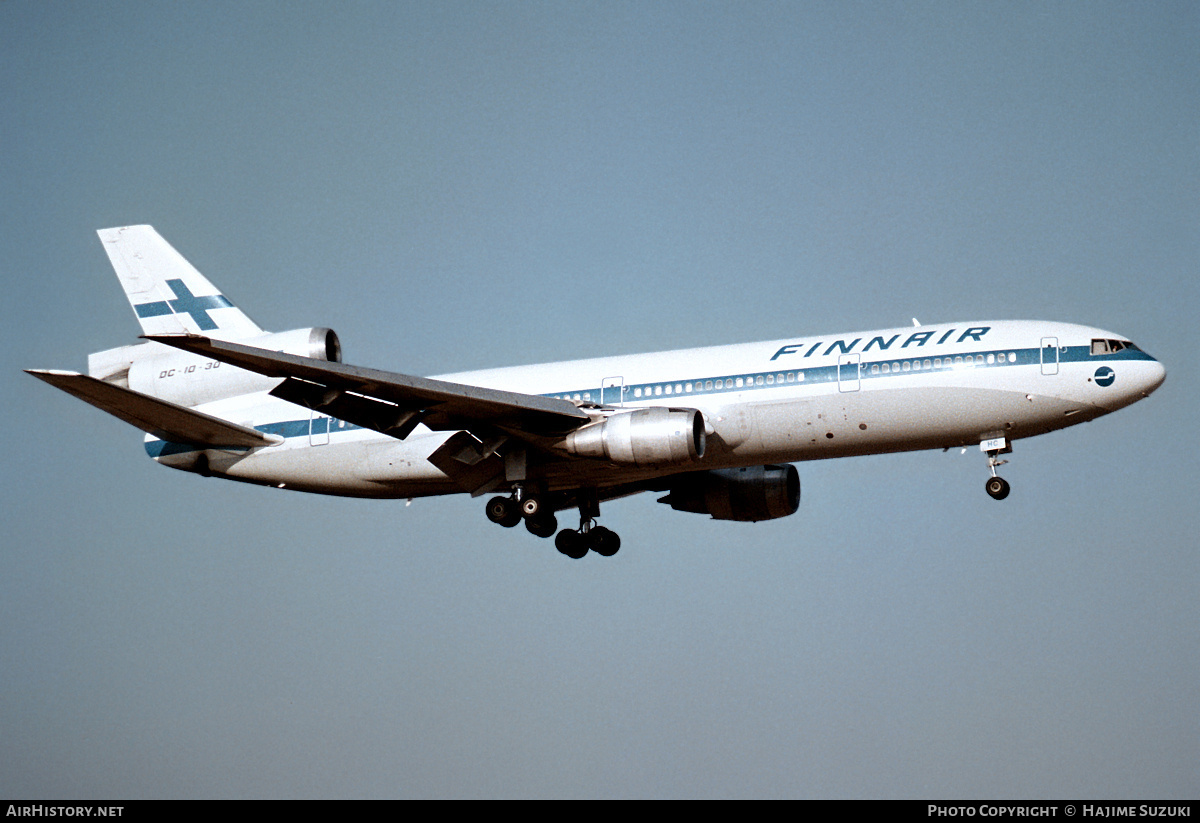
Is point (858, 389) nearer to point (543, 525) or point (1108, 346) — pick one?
point (1108, 346)

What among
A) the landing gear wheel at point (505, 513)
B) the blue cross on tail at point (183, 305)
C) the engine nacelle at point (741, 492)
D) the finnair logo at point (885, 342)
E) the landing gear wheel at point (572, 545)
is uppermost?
the blue cross on tail at point (183, 305)

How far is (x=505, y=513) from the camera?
4109 cm

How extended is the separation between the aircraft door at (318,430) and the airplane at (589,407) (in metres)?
0.05

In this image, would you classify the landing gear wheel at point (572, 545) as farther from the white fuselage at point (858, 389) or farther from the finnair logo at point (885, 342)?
the finnair logo at point (885, 342)

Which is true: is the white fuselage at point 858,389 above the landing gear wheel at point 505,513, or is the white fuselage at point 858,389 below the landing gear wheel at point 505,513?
above

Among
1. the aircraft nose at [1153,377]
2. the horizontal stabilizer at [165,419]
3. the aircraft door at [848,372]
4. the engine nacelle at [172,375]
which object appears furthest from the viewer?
the engine nacelle at [172,375]

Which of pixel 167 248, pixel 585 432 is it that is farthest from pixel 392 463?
pixel 167 248

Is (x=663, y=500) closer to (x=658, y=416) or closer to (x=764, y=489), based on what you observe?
(x=764, y=489)

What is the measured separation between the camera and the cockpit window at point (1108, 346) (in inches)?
1481

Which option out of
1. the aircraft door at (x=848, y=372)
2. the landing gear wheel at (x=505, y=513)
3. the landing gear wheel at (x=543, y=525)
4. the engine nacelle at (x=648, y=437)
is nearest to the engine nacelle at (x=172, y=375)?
the landing gear wheel at (x=505, y=513)

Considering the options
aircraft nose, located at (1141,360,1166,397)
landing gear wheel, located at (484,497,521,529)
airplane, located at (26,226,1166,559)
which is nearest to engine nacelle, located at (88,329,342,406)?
airplane, located at (26,226,1166,559)

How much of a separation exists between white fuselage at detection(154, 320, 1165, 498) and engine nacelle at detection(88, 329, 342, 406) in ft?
18.2

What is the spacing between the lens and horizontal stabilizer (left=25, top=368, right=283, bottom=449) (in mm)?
38875

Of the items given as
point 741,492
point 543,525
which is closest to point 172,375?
point 543,525
